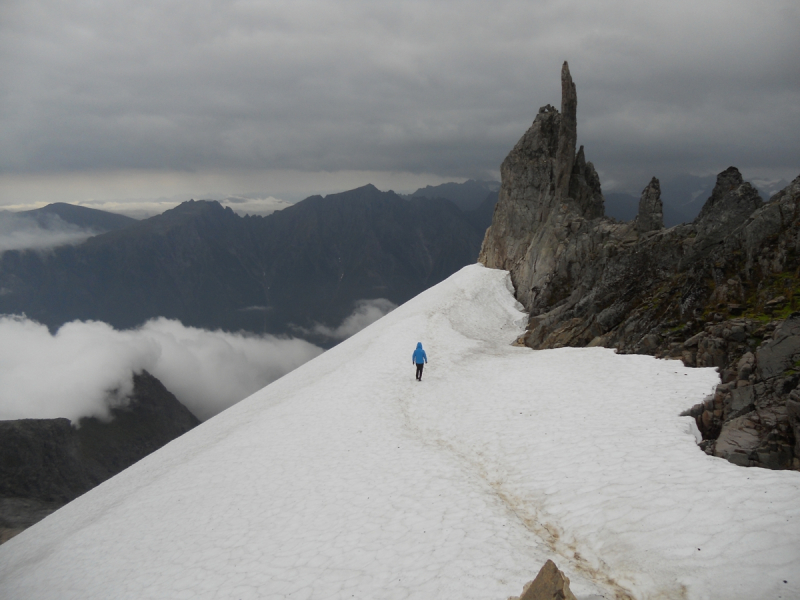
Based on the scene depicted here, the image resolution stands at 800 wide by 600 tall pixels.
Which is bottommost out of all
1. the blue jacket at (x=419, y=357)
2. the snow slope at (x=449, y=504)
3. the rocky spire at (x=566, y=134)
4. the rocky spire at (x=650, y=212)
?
the snow slope at (x=449, y=504)

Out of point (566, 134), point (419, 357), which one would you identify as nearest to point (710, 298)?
point (419, 357)

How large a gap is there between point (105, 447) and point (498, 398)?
192030 millimetres

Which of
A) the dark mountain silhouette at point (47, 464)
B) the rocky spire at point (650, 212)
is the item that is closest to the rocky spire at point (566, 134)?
the rocky spire at point (650, 212)

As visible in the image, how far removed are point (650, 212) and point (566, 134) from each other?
21.7m

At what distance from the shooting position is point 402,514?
11.8 metres

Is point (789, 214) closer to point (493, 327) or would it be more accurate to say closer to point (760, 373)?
point (760, 373)

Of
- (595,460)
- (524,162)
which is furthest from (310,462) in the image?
(524,162)

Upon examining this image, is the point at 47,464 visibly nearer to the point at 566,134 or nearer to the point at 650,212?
the point at 566,134

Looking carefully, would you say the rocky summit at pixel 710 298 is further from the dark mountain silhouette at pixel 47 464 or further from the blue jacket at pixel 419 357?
the dark mountain silhouette at pixel 47 464

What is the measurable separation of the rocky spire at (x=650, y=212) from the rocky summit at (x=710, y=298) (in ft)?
0.27

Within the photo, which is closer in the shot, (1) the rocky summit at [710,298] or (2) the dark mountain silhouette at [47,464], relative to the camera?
(1) the rocky summit at [710,298]

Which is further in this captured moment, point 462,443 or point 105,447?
point 105,447

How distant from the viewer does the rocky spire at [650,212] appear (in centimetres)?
3294

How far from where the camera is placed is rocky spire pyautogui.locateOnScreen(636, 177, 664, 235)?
108 ft
